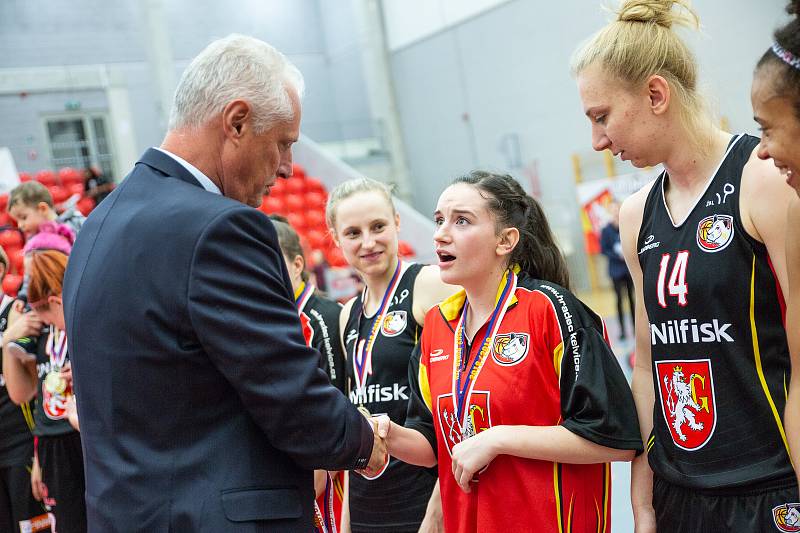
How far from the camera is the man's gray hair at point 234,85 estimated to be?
61.9 inches

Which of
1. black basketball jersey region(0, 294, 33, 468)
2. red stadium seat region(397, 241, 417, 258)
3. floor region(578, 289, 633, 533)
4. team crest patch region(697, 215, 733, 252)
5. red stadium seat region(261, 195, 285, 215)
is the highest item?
red stadium seat region(261, 195, 285, 215)

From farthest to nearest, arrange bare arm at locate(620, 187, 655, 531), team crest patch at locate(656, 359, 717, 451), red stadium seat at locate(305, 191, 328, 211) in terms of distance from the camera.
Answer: red stadium seat at locate(305, 191, 328, 211), bare arm at locate(620, 187, 655, 531), team crest patch at locate(656, 359, 717, 451)

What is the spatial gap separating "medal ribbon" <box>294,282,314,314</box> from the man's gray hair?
4.78 feet

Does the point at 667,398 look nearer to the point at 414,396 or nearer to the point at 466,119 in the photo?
the point at 414,396

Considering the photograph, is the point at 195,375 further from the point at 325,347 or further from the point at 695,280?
the point at 325,347

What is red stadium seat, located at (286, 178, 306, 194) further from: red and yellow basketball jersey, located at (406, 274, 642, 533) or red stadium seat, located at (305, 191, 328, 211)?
red and yellow basketball jersey, located at (406, 274, 642, 533)

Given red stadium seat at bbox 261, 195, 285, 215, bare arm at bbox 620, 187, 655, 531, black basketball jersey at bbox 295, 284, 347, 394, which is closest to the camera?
bare arm at bbox 620, 187, 655, 531

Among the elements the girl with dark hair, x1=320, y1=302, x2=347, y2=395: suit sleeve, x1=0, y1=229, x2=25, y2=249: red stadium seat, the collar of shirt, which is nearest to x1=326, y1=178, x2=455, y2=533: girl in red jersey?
x1=320, y1=302, x2=347, y2=395: suit sleeve

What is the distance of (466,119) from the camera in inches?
580

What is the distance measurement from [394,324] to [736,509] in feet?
4.13

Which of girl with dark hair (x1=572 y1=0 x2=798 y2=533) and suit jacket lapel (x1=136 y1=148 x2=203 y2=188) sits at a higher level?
suit jacket lapel (x1=136 y1=148 x2=203 y2=188)

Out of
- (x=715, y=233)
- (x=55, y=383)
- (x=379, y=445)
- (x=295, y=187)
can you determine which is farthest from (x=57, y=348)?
(x=295, y=187)

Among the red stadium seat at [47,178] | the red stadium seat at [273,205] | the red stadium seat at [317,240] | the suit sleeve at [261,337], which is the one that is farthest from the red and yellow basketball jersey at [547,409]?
the red stadium seat at [47,178]

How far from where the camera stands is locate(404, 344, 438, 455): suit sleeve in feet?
6.97
